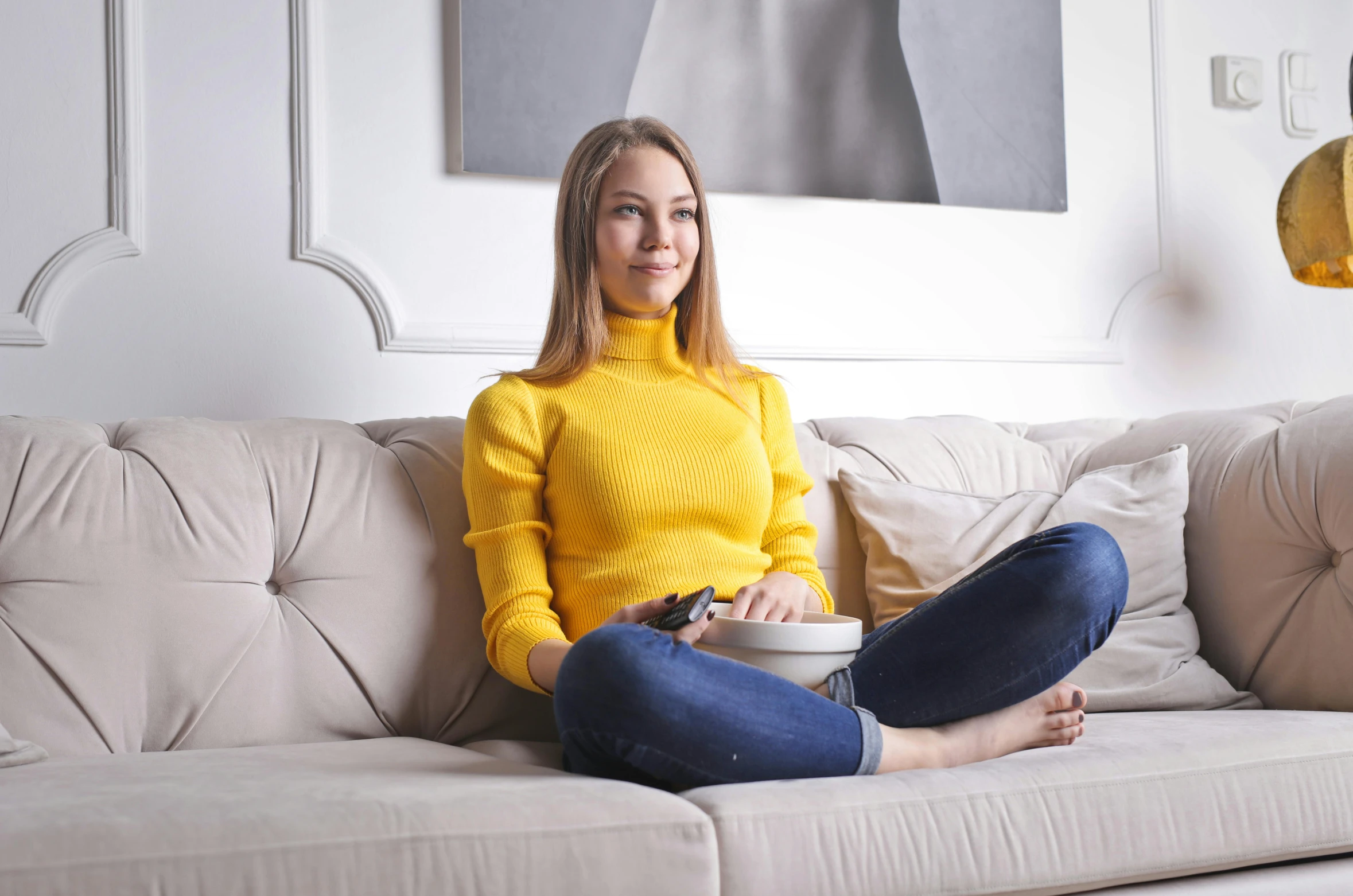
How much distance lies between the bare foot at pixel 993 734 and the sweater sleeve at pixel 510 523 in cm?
38

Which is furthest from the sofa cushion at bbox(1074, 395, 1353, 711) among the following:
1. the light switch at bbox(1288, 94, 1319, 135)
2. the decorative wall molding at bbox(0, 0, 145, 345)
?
the decorative wall molding at bbox(0, 0, 145, 345)

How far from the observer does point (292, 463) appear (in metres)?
1.40

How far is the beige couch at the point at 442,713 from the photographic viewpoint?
871 mm

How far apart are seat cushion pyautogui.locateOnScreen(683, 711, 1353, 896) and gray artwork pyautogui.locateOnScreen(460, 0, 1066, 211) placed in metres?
1.20

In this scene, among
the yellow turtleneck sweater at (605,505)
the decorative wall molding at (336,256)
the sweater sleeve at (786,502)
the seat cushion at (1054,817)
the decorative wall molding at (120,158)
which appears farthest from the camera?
the decorative wall molding at (336,256)

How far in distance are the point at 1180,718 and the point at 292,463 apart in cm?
113

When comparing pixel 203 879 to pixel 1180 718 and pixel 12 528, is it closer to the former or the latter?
pixel 12 528

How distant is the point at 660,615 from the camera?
1116 mm

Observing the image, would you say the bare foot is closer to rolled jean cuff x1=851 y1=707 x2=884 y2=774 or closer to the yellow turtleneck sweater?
rolled jean cuff x1=851 y1=707 x2=884 y2=774

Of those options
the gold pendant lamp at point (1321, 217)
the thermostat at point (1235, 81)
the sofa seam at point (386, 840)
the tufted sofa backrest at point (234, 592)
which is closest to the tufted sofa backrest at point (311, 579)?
the tufted sofa backrest at point (234, 592)

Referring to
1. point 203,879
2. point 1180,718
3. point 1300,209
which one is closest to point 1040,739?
point 1180,718

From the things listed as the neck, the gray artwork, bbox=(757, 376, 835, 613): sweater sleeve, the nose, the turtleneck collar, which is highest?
the gray artwork

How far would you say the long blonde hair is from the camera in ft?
4.80

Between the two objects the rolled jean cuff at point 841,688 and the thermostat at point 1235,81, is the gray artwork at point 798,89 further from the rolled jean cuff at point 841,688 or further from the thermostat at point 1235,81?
the rolled jean cuff at point 841,688
